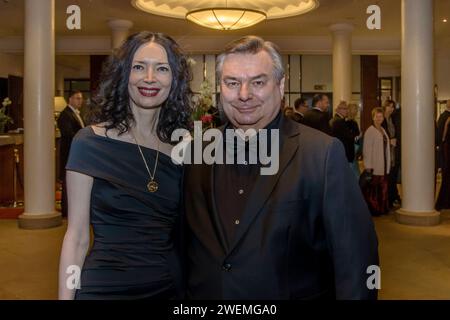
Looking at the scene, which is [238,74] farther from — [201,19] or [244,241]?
[201,19]

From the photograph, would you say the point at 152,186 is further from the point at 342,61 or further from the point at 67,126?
the point at 342,61

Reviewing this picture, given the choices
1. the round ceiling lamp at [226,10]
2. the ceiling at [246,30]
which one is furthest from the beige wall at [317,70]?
the round ceiling lamp at [226,10]

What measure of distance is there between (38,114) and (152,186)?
Result: 4876mm

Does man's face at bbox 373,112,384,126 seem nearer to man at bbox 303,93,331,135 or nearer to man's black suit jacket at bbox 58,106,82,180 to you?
man at bbox 303,93,331,135

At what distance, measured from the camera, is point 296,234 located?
4.86ft

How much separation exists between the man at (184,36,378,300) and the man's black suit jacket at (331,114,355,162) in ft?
16.5

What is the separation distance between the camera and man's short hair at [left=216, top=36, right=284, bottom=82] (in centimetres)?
153

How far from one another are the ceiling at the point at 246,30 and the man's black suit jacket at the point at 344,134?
99.0 inches

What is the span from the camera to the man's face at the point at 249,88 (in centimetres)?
152

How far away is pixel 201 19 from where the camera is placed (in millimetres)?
7930

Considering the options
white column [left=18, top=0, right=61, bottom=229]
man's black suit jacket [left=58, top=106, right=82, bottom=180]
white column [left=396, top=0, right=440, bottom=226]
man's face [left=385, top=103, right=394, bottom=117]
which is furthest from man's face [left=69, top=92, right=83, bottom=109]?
man's face [left=385, top=103, right=394, bottom=117]
